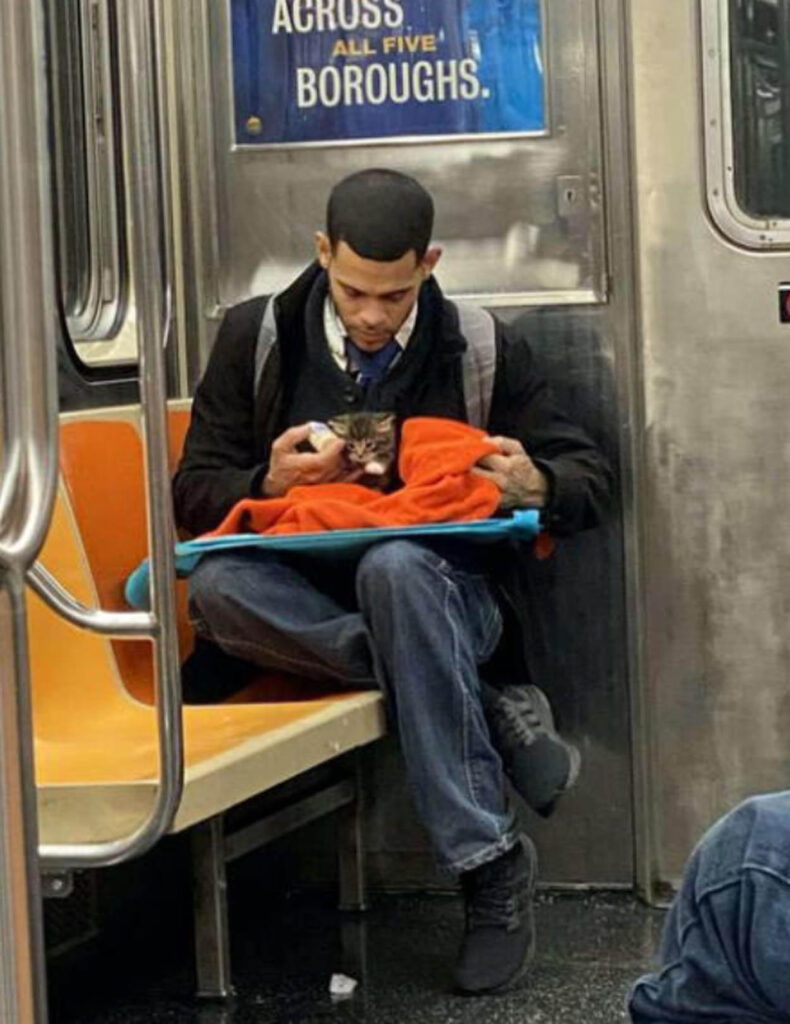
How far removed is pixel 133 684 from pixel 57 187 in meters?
0.87

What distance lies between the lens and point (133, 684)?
12.3ft

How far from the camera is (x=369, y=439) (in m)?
3.74

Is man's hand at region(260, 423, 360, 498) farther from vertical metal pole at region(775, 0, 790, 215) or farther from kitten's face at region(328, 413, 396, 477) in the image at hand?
vertical metal pole at region(775, 0, 790, 215)

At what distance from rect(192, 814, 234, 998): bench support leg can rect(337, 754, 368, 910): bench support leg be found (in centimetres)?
53

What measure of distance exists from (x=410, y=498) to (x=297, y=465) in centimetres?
20

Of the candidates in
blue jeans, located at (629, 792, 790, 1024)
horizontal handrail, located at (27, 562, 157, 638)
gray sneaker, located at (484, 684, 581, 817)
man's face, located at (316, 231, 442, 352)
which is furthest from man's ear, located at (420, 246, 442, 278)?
blue jeans, located at (629, 792, 790, 1024)

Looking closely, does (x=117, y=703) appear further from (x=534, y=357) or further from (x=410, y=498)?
(x=534, y=357)

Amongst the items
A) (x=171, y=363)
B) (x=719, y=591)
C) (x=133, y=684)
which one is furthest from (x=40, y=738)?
(x=719, y=591)

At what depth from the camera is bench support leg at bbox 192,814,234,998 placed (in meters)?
3.47

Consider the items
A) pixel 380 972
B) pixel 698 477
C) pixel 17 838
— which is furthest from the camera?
pixel 698 477

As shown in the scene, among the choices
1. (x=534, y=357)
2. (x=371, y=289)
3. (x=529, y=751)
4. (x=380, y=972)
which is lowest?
(x=380, y=972)

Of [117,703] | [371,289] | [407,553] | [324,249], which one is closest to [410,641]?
[407,553]

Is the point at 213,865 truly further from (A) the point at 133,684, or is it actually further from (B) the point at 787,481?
(B) the point at 787,481

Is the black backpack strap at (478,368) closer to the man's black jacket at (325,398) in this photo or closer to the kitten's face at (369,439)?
the man's black jacket at (325,398)
